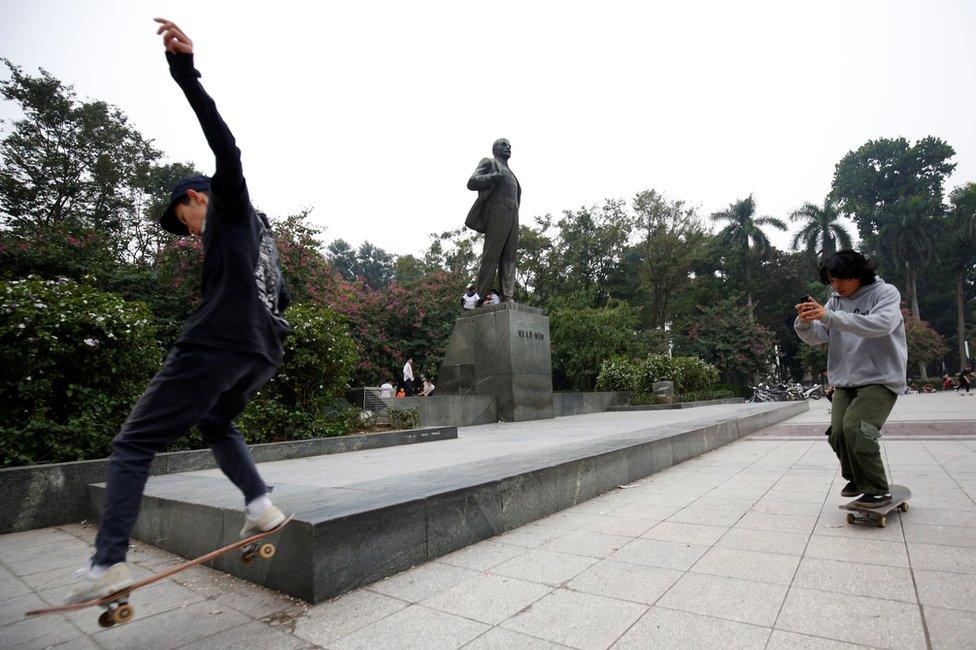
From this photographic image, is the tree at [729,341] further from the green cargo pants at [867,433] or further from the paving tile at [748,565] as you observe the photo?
the paving tile at [748,565]

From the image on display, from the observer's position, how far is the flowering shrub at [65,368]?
13.5 ft

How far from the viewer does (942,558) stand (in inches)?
97.8

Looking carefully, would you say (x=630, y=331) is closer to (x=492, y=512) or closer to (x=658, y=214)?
(x=658, y=214)

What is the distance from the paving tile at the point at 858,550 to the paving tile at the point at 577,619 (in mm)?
1212

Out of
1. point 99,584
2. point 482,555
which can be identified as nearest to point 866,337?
point 482,555

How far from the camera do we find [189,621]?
6.83 ft

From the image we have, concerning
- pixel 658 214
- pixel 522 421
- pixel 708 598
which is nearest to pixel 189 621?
pixel 708 598

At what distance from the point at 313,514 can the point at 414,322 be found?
18.9m

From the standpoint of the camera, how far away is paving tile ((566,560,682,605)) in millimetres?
2213

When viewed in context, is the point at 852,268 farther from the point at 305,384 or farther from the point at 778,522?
the point at 305,384

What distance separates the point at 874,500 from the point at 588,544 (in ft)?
5.70

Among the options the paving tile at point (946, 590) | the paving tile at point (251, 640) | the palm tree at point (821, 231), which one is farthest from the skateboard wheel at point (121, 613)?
the palm tree at point (821, 231)

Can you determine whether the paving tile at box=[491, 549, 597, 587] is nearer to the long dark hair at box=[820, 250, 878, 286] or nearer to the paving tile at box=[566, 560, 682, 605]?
the paving tile at box=[566, 560, 682, 605]

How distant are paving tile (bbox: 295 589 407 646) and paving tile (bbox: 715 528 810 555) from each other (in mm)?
1793
